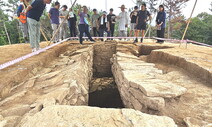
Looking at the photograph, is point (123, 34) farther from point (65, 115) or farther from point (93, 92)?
point (65, 115)

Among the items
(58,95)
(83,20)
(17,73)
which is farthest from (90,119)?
(83,20)

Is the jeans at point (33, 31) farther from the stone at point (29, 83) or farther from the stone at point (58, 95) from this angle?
the stone at point (58, 95)

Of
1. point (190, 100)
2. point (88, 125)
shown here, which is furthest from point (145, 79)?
point (88, 125)

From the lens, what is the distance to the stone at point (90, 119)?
48.6 inches

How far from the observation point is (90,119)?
1305 millimetres

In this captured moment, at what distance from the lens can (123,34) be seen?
7254 mm

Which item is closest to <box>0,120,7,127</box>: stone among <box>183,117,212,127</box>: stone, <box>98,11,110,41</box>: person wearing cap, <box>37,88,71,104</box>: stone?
<box>37,88,71,104</box>: stone

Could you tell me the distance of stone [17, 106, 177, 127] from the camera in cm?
123

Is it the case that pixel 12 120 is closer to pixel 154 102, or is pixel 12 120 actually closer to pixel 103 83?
pixel 154 102

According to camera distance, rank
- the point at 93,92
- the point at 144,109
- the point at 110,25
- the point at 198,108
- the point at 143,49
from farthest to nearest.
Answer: the point at 110,25 → the point at 143,49 → the point at 93,92 → the point at 144,109 → the point at 198,108

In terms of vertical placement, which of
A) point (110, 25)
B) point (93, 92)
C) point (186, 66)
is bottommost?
point (93, 92)

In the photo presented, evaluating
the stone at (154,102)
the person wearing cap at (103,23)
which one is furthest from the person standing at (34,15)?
the stone at (154,102)

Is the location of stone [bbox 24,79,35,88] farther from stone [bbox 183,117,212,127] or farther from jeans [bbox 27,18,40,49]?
stone [bbox 183,117,212,127]

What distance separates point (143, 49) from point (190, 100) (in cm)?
396
